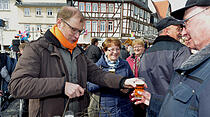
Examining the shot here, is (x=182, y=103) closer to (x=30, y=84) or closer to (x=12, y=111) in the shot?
(x=30, y=84)

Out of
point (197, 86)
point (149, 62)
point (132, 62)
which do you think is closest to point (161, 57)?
point (149, 62)

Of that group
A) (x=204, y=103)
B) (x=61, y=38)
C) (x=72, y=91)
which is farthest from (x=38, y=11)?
(x=204, y=103)

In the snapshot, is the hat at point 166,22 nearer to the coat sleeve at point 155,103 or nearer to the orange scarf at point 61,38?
the coat sleeve at point 155,103

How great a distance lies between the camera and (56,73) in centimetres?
175

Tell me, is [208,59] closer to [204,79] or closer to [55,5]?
[204,79]

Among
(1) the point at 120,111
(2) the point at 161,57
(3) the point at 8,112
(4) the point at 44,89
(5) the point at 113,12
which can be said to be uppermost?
(5) the point at 113,12

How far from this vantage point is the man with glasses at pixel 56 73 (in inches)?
60.5

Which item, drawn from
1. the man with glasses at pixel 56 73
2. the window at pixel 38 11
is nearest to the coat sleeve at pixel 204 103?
the man with glasses at pixel 56 73

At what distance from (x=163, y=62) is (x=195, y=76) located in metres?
1.23

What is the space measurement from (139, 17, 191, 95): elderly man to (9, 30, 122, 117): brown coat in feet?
3.21

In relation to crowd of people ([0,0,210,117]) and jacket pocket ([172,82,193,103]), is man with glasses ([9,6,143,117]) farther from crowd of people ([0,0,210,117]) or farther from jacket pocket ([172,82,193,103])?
jacket pocket ([172,82,193,103])

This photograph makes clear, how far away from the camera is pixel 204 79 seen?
892 millimetres

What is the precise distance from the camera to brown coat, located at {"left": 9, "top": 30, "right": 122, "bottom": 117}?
5.01 feet

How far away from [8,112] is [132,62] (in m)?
3.64
